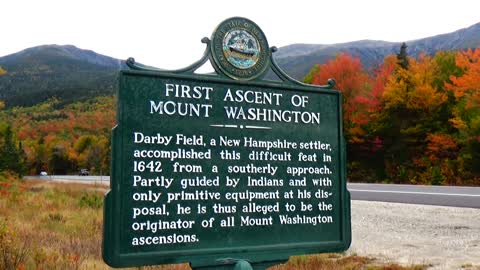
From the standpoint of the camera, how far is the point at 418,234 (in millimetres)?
9039

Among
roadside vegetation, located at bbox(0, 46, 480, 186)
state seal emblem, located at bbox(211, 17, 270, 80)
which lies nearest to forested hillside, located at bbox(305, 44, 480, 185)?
roadside vegetation, located at bbox(0, 46, 480, 186)

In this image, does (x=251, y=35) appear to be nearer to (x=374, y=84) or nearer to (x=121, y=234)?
(x=121, y=234)

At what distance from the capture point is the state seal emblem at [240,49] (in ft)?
11.7

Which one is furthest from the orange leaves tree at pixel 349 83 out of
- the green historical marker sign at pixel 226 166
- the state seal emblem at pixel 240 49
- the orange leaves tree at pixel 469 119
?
the state seal emblem at pixel 240 49

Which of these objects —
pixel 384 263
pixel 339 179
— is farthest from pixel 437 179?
pixel 339 179

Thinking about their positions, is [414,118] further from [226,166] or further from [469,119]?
Result: [226,166]

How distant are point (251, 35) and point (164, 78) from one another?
29.2 inches

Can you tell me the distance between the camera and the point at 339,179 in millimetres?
4016

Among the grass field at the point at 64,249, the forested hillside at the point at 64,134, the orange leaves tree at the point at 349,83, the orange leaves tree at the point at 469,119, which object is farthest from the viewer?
the forested hillside at the point at 64,134

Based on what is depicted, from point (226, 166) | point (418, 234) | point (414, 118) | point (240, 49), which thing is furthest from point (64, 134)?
point (226, 166)

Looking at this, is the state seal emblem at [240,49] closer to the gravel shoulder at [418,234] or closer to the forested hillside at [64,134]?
the gravel shoulder at [418,234]

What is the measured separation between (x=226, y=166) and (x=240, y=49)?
2.83ft

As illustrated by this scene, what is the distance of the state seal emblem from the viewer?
3572mm

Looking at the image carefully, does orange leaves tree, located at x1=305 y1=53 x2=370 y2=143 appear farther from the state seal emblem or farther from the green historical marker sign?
the state seal emblem
